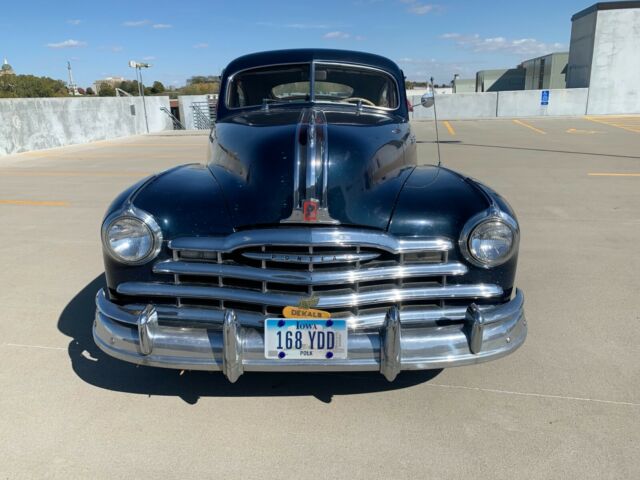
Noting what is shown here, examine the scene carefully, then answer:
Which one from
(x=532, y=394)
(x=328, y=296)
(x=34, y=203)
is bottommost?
(x=532, y=394)

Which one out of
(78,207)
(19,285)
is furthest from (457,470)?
(78,207)

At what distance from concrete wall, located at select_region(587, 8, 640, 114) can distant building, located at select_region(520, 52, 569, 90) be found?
7117 mm

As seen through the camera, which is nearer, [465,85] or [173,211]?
[173,211]

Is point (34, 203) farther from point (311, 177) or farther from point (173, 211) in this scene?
point (311, 177)

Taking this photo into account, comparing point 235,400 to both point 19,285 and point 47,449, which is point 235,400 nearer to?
point 47,449

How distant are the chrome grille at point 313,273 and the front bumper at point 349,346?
11cm

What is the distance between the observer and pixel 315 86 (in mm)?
3814

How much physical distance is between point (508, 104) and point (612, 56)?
5122 millimetres

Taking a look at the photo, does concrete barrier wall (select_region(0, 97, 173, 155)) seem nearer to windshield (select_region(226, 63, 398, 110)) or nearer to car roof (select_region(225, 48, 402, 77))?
car roof (select_region(225, 48, 402, 77))

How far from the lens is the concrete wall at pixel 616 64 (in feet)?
76.8

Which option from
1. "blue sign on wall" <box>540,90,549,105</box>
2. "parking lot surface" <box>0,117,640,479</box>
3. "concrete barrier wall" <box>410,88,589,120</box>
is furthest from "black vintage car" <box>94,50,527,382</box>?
A: "blue sign on wall" <box>540,90,549,105</box>

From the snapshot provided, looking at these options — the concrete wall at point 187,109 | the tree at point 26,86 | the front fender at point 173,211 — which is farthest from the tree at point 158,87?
the front fender at point 173,211

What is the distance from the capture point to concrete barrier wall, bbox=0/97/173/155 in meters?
Result: 13.7

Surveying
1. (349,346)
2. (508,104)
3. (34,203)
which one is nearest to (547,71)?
(508,104)
